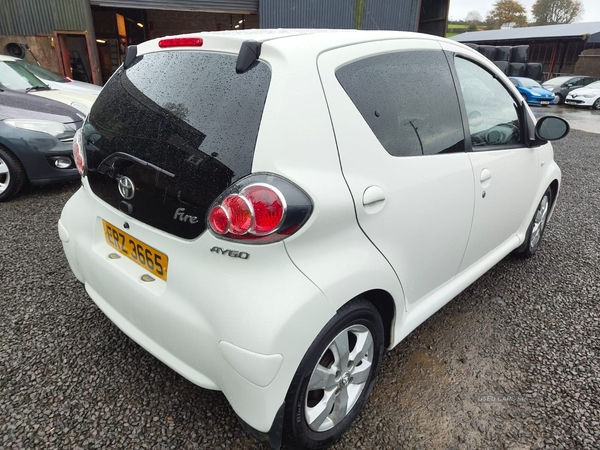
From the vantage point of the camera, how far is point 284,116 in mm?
1400

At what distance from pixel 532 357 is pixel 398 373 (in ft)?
2.60

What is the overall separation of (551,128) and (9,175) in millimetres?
4844

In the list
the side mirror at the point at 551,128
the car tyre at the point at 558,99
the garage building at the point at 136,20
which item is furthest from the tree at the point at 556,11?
the side mirror at the point at 551,128

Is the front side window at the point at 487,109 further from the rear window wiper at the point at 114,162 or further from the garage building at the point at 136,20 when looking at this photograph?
the garage building at the point at 136,20

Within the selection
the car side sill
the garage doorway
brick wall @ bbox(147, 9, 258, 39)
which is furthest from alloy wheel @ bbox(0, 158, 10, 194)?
brick wall @ bbox(147, 9, 258, 39)

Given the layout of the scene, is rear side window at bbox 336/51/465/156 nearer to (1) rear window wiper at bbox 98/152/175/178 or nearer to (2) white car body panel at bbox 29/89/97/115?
(1) rear window wiper at bbox 98/152/175/178

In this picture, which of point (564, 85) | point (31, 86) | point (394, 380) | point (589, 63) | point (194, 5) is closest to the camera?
point (394, 380)

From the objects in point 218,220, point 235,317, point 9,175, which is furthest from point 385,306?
point 9,175

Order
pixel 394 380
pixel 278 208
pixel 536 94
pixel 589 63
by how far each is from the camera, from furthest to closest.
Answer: pixel 589 63
pixel 536 94
pixel 394 380
pixel 278 208

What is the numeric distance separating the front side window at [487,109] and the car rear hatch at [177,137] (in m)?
1.31

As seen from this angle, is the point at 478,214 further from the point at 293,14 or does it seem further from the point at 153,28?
the point at 153,28

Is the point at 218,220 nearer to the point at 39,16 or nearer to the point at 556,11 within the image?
the point at 39,16

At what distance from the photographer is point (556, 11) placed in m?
54.8

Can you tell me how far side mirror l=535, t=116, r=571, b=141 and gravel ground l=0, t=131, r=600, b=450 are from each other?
109 cm
